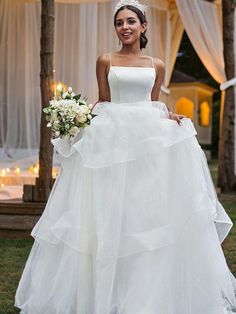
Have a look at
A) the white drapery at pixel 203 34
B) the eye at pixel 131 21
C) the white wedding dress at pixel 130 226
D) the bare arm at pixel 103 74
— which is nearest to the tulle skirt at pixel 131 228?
the white wedding dress at pixel 130 226

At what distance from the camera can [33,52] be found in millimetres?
9625

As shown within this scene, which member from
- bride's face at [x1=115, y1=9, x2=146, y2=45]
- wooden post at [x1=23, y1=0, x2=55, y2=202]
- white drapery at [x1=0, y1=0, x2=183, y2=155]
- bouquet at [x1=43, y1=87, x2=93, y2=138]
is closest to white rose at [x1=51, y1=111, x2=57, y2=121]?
bouquet at [x1=43, y1=87, x2=93, y2=138]

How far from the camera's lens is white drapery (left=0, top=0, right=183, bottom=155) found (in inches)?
367

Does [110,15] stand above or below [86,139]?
above

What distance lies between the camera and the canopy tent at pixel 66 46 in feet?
30.1

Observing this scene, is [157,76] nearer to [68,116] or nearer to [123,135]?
[123,135]

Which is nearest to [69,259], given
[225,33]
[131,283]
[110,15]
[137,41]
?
[131,283]

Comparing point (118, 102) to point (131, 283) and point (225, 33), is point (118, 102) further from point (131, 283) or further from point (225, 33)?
point (225, 33)

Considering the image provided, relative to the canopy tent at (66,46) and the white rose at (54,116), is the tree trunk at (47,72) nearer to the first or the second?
the white rose at (54,116)

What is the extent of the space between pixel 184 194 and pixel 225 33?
5.96 meters

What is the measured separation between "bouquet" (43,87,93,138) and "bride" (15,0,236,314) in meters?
0.07

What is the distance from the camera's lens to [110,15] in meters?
9.34

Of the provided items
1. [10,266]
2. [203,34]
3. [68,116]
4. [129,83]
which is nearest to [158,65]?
[129,83]

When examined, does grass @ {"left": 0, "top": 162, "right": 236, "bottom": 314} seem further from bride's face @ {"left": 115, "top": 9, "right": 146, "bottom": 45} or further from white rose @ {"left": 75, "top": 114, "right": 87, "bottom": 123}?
bride's face @ {"left": 115, "top": 9, "right": 146, "bottom": 45}
